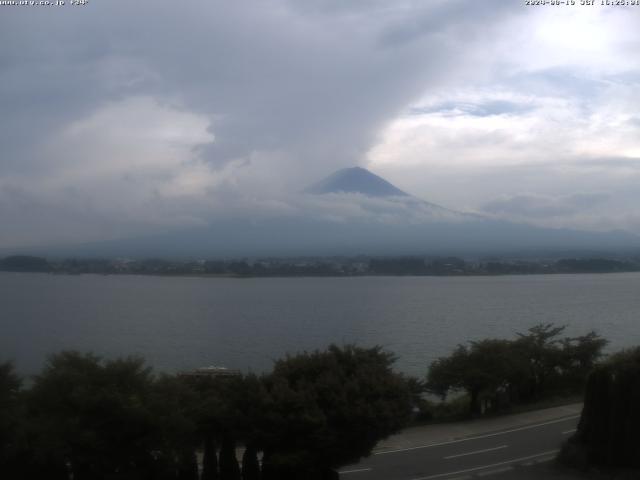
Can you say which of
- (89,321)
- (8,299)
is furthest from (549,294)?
(8,299)

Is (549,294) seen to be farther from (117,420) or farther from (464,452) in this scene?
(117,420)

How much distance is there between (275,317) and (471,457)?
89.8 ft

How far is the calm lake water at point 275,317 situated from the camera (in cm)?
2616

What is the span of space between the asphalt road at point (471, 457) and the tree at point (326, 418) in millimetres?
1527

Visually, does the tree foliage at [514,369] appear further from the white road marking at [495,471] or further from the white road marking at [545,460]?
the white road marking at [495,471]

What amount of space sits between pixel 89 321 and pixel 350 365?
97.9ft

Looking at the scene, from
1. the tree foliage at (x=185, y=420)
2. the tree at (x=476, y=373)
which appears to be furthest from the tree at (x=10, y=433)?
the tree at (x=476, y=373)

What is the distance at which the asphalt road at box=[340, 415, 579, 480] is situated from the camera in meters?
9.46

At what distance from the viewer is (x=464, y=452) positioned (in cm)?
1057

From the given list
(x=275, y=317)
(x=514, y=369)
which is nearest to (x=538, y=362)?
(x=514, y=369)

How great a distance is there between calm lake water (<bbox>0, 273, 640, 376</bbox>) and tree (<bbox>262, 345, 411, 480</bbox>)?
1002cm

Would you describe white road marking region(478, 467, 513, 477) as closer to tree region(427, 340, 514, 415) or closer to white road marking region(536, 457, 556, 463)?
white road marking region(536, 457, 556, 463)

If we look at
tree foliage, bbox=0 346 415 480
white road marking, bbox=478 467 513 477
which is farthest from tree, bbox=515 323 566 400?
tree foliage, bbox=0 346 415 480

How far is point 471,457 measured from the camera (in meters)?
10.2
